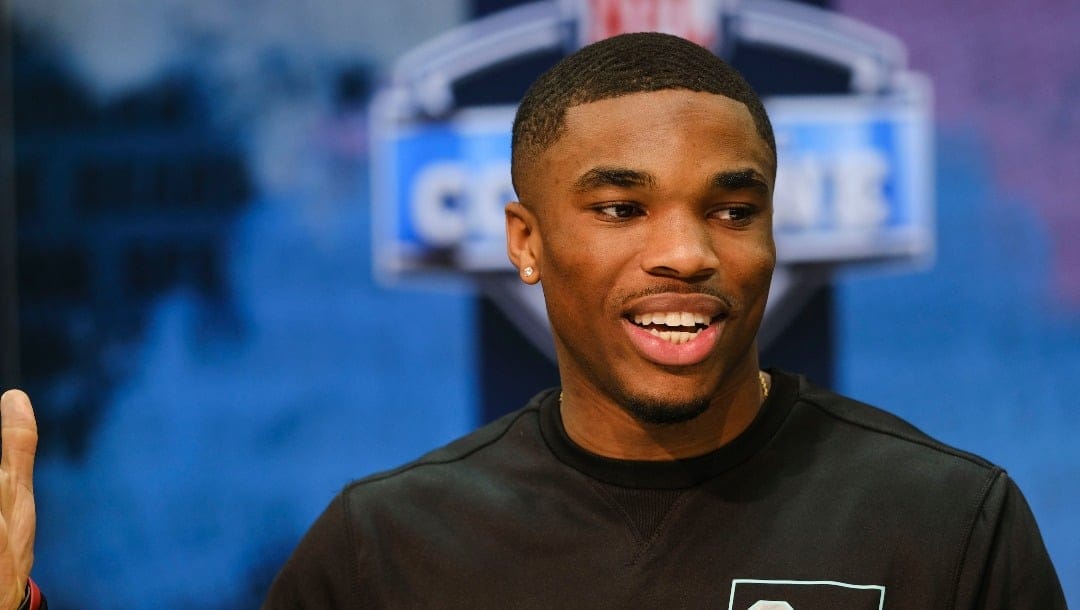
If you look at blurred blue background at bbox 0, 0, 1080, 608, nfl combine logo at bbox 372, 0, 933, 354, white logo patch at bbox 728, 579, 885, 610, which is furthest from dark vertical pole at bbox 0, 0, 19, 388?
white logo patch at bbox 728, 579, 885, 610

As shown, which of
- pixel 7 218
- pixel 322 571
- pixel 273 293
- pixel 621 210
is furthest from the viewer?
pixel 7 218

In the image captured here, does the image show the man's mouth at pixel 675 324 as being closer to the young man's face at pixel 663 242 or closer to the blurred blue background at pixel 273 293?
the young man's face at pixel 663 242

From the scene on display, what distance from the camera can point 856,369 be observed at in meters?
2.73

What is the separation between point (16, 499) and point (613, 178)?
772 mm

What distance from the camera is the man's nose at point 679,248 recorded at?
1.42 m

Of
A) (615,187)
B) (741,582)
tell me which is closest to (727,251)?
(615,187)

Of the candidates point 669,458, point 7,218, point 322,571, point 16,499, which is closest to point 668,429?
point 669,458

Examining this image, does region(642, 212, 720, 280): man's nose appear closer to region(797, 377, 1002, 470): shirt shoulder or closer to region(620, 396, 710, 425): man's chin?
region(620, 396, 710, 425): man's chin

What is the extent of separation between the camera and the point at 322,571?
1.62 metres

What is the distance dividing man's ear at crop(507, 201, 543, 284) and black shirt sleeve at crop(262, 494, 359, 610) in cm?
39

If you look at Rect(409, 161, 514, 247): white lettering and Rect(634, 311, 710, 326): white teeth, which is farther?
Rect(409, 161, 514, 247): white lettering

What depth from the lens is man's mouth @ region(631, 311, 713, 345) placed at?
4.75 feet

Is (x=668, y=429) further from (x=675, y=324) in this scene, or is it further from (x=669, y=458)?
(x=675, y=324)

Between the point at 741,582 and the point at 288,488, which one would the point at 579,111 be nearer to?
the point at 741,582
